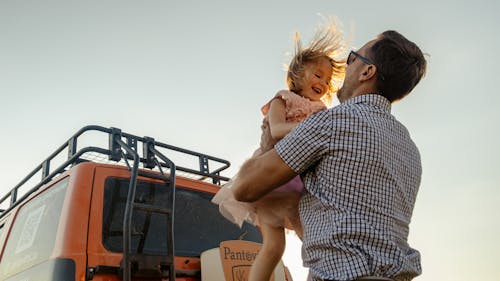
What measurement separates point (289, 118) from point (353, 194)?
91cm

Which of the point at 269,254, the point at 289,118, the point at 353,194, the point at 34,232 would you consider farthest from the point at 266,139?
the point at 34,232

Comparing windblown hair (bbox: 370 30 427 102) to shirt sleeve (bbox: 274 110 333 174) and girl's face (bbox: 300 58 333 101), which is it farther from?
girl's face (bbox: 300 58 333 101)

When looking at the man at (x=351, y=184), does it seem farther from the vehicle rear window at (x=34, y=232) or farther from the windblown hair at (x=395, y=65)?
the vehicle rear window at (x=34, y=232)

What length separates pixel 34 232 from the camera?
299 cm

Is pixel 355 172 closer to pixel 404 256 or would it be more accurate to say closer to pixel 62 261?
pixel 404 256

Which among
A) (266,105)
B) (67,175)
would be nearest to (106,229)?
(67,175)

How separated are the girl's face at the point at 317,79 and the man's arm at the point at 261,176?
3.53 feet

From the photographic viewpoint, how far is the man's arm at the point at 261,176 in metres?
1.60

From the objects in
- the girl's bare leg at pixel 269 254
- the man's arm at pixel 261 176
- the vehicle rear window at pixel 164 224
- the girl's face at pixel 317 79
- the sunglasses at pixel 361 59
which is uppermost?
the girl's face at pixel 317 79

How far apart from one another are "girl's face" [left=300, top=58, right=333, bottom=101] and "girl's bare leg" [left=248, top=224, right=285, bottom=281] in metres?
→ 0.91

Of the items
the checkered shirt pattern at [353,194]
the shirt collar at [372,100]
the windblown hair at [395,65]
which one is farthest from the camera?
the windblown hair at [395,65]

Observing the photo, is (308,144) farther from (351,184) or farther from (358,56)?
(358,56)

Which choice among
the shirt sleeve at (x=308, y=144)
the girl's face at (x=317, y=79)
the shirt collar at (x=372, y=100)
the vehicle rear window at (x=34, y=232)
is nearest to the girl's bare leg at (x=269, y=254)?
the shirt sleeve at (x=308, y=144)

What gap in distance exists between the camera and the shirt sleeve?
61.1 inches
